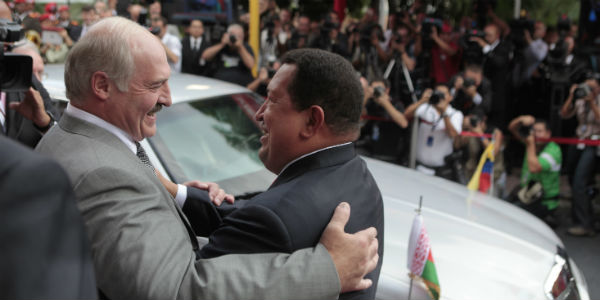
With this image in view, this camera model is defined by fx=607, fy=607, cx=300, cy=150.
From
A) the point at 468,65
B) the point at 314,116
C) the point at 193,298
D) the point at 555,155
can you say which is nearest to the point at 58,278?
the point at 193,298

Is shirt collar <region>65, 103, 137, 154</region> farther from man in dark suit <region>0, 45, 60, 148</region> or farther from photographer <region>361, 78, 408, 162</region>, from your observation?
photographer <region>361, 78, 408, 162</region>

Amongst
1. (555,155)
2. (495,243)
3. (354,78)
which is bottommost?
(555,155)

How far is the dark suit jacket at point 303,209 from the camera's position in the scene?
1.55 meters

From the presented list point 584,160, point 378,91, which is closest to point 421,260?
point 378,91

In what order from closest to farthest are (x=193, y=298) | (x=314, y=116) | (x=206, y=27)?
(x=193, y=298) → (x=314, y=116) → (x=206, y=27)

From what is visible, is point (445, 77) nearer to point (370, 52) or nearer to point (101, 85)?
point (370, 52)

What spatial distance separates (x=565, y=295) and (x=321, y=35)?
6.38 meters

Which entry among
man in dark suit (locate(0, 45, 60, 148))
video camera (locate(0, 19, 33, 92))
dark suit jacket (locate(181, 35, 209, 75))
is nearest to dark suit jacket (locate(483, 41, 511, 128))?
dark suit jacket (locate(181, 35, 209, 75))

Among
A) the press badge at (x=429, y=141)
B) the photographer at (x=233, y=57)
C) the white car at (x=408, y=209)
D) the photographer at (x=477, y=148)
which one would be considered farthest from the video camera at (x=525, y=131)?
the photographer at (x=233, y=57)

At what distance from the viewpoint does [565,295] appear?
3172 millimetres

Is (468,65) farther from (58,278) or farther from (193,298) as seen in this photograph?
(58,278)

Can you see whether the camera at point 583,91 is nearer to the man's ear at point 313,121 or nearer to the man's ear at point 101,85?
the man's ear at point 313,121

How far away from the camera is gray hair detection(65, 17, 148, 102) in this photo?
5.30 feet

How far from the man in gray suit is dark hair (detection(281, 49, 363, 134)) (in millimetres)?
276
